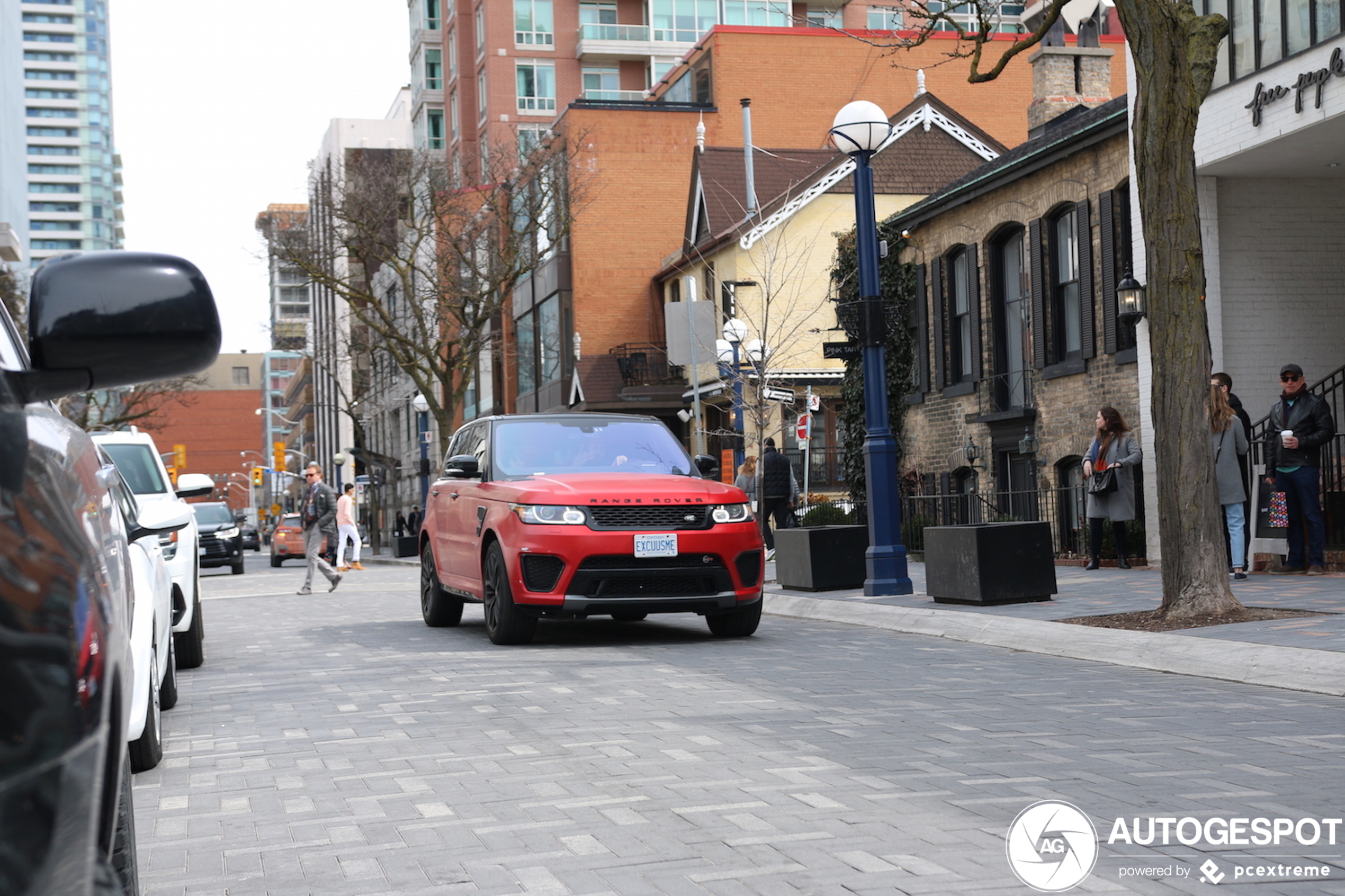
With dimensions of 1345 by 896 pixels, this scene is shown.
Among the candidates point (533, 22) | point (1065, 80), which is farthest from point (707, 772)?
point (533, 22)

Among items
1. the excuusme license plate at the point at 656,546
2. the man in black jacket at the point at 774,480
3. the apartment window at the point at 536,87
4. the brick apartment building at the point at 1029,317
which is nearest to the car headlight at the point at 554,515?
the excuusme license plate at the point at 656,546

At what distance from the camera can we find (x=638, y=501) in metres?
11.3

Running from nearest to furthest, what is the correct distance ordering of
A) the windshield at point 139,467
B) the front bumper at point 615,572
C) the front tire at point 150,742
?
the front tire at point 150,742 < the front bumper at point 615,572 < the windshield at point 139,467

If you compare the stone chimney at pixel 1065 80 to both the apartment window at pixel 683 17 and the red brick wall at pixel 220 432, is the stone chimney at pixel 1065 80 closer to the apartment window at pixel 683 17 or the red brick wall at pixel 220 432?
the apartment window at pixel 683 17

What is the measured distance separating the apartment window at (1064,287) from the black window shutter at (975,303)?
2224 millimetres

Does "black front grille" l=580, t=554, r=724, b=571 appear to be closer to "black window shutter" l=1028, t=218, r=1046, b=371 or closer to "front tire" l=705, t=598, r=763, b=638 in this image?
"front tire" l=705, t=598, r=763, b=638

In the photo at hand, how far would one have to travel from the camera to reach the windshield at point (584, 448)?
1251cm

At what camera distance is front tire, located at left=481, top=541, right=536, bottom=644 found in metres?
11.6

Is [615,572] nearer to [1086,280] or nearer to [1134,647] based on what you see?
[1134,647]

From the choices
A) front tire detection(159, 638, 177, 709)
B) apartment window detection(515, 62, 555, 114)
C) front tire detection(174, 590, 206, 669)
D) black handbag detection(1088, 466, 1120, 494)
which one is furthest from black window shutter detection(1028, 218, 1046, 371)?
apartment window detection(515, 62, 555, 114)

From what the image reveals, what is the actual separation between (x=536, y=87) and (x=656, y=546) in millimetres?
58775

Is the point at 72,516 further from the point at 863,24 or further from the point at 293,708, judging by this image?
the point at 863,24

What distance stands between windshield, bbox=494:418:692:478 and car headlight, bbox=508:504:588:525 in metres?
0.95

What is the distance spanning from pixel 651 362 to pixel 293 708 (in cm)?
3725
